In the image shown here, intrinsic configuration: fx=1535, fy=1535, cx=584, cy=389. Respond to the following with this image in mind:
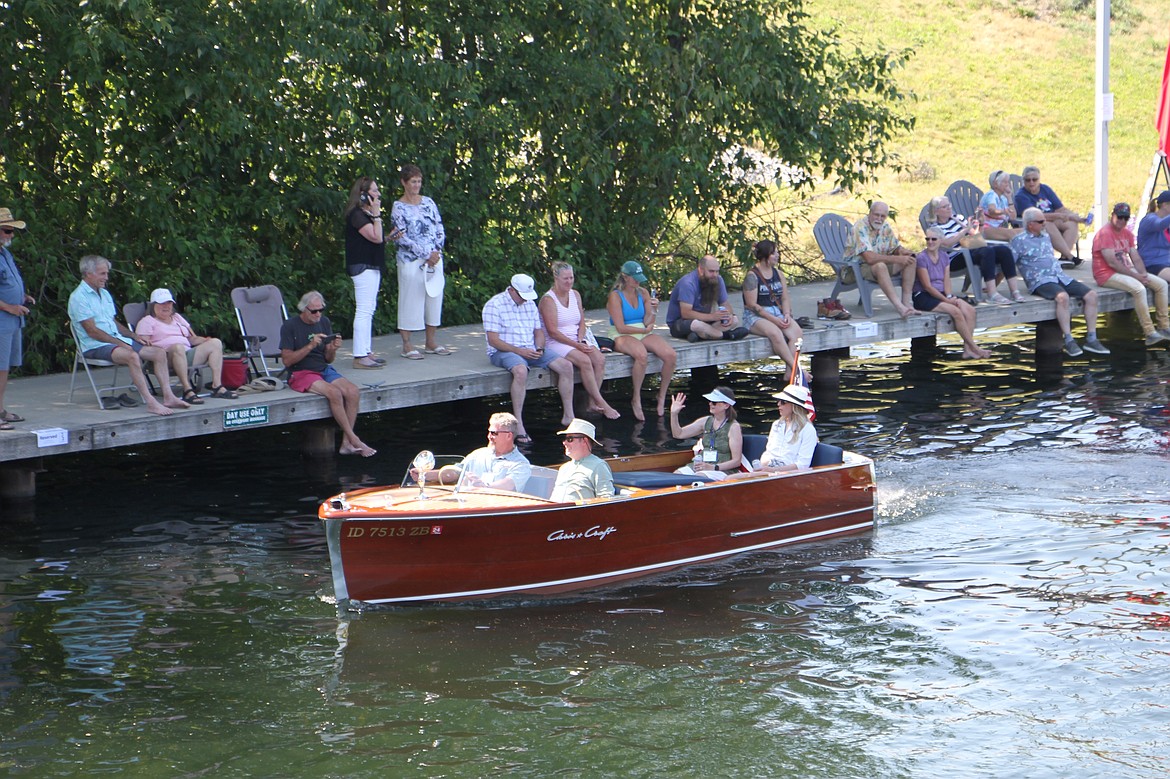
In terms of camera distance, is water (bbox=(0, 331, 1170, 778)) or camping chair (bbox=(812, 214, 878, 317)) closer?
water (bbox=(0, 331, 1170, 778))

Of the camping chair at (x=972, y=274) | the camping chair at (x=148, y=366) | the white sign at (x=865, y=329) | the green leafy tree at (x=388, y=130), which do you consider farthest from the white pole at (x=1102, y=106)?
the camping chair at (x=148, y=366)

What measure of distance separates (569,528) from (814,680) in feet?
7.15

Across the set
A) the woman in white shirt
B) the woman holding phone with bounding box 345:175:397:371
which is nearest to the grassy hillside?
the woman holding phone with bounding box 345:175:397:371

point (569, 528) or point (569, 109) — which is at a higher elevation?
point (569, 109)

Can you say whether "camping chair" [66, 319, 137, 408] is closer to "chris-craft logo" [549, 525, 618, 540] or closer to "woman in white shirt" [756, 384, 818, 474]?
"chris-craft logo" [549, 525, 618, 540]

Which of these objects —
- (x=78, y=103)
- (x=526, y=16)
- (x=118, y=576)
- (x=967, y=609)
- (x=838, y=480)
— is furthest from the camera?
(x=526, y=16)

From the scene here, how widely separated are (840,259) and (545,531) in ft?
26.4

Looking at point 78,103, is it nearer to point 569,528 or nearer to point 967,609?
point 569,528

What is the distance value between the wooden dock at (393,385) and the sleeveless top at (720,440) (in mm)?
3078

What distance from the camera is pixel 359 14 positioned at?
629 inches

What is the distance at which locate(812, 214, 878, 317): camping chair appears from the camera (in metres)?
17.1

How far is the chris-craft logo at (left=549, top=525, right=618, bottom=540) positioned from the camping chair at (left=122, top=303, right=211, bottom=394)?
4.27 meters

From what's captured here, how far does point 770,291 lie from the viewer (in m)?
16.0

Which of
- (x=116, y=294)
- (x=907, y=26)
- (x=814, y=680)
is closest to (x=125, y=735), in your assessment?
(x=814, y=680)
